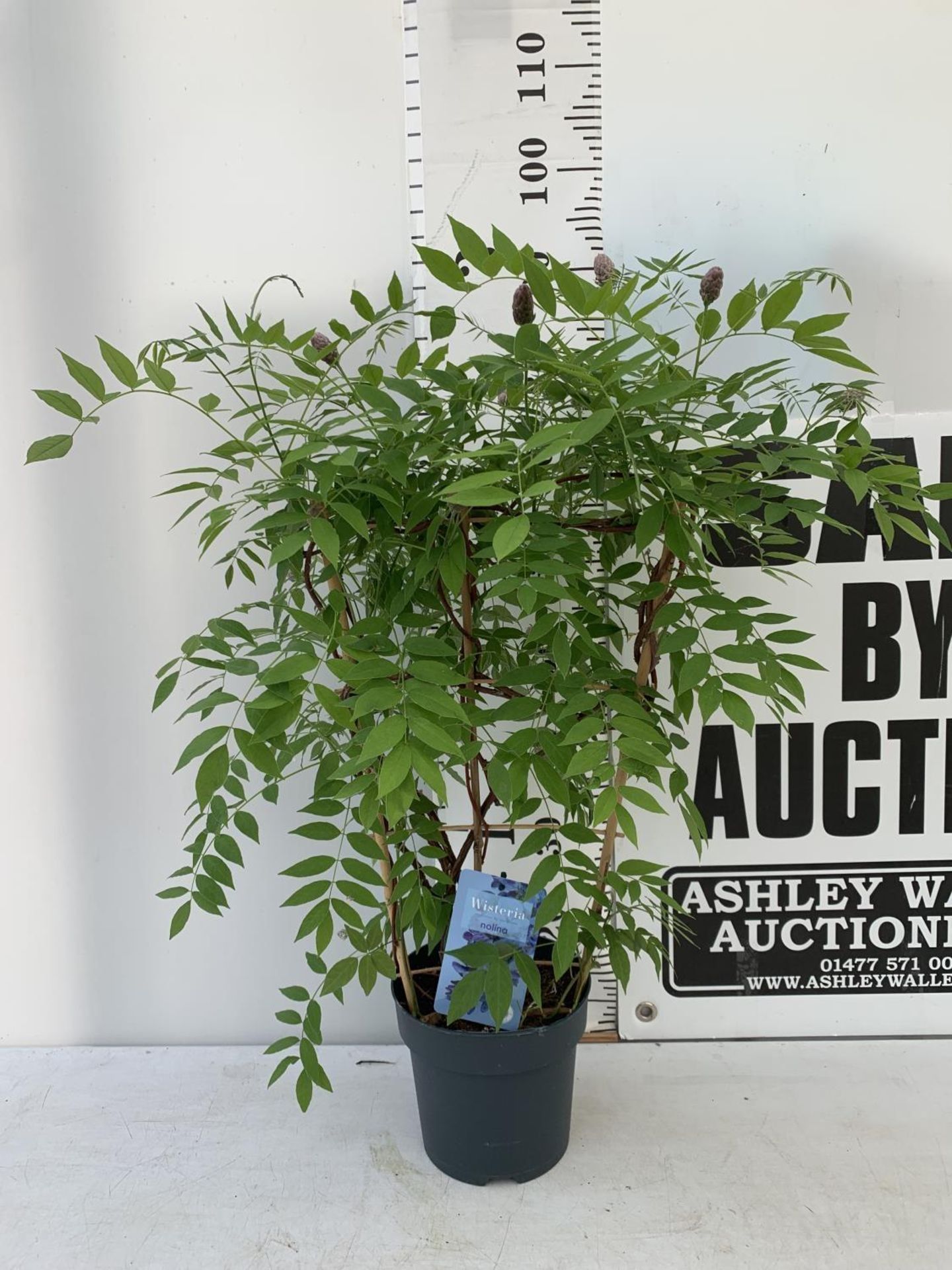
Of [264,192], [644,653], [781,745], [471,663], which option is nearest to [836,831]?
[781,745]

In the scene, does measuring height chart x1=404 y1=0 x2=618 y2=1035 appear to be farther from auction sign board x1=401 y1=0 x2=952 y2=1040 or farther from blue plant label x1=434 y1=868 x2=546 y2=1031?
blue plant label x1=434 y1=868 x2=546 y2=1031

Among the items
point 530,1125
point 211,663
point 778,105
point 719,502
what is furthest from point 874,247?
point 530,1125

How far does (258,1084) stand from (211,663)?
0.57 metres

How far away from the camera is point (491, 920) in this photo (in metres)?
0.87

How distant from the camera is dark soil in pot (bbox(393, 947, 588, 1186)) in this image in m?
0.87

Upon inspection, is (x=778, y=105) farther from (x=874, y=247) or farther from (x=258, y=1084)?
(x=258, y=1084)

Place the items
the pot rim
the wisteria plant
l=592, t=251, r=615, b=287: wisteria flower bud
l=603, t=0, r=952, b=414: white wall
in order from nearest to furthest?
the wisteria plant < l=592, t=251, r=615, b=287: wisteria flower bud < the pot rim < l=603, t=0, r=952, b=414: white wall

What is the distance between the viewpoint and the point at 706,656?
28.8 inches

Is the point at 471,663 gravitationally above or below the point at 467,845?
above

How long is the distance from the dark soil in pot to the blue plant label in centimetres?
3

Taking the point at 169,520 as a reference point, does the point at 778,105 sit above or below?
above

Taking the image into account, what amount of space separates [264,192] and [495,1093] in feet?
2.99

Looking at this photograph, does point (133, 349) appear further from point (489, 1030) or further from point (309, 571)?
point (489, 1030)

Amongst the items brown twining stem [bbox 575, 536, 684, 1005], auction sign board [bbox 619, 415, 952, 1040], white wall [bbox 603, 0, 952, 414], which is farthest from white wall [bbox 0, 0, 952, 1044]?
brown twining stem [bbox 575, 536, 684, 1005]
